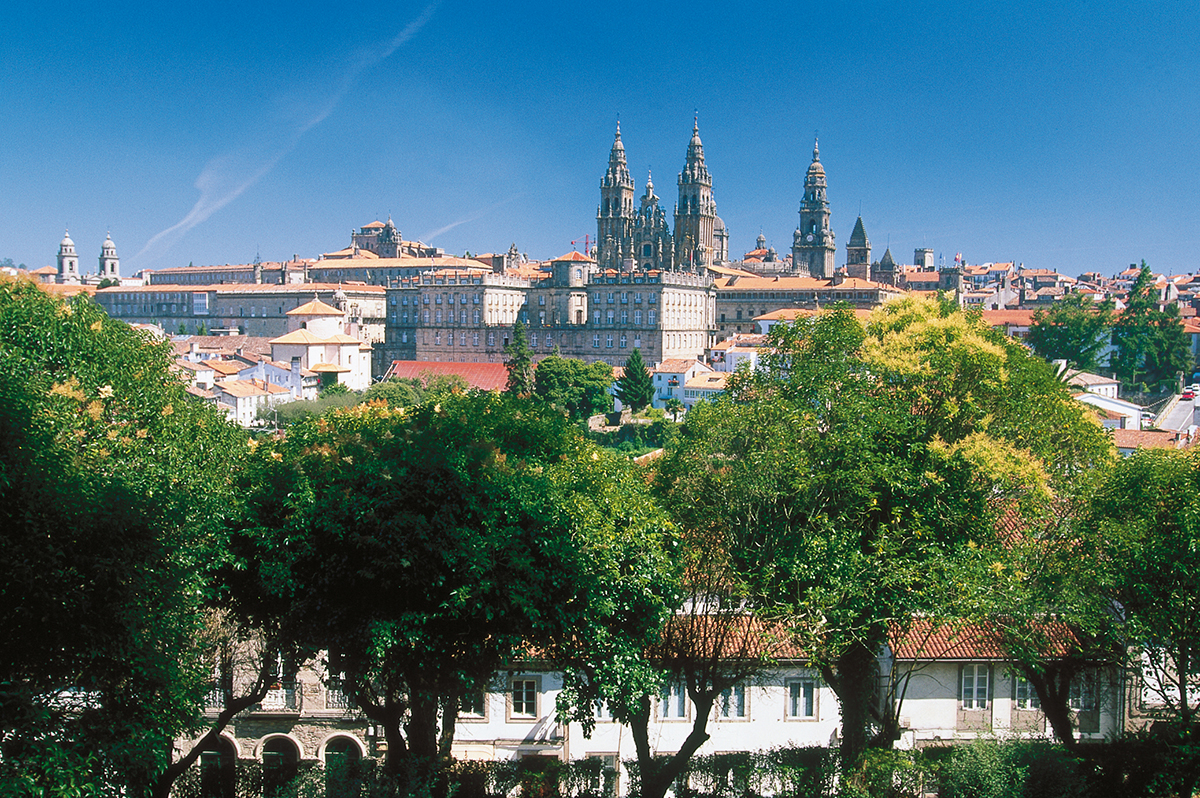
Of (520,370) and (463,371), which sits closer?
(520,370)

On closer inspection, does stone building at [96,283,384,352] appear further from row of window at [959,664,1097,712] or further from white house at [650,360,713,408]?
row of window at [959,664,1097,712]

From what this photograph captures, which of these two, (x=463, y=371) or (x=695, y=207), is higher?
(x=695, y=207)

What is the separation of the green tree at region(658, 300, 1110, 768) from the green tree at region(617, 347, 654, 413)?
44.8 metres

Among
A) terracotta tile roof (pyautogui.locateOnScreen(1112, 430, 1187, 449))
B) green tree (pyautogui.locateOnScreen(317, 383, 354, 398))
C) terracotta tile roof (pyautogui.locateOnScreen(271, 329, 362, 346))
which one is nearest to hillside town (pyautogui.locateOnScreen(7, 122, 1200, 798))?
terracotta tile roof (pyautogui.locateOnScreen(1112, 430, 1187, 449))

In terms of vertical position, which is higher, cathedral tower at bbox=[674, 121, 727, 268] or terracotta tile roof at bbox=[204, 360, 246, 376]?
cathedral tower at bbox=[674, 121, 727, 268]

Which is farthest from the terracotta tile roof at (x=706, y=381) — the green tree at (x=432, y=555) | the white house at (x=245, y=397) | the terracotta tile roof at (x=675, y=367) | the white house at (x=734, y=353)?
the green tree at (x=432, y=555)

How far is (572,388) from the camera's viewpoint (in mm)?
58312

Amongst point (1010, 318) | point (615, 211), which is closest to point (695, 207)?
point (615, 211)

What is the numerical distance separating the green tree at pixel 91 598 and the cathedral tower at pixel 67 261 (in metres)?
119

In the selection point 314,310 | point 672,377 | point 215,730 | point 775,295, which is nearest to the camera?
point 215,730

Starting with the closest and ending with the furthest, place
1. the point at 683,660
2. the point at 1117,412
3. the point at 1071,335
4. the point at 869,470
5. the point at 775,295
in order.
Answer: the point at 869,470, the point at 683,660, the point at 1117,412, the point at 1071,335, the point at 775,295

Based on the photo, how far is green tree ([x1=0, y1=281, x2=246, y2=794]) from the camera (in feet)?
27.9

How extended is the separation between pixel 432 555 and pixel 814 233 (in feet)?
316

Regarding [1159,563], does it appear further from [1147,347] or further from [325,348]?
[325,348]
